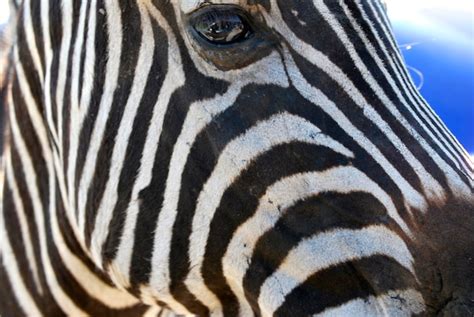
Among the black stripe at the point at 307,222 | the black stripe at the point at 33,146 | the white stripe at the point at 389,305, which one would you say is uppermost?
the black stripe at the point at 33,146

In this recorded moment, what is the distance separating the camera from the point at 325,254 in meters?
1.63

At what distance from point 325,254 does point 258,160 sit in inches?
11.8

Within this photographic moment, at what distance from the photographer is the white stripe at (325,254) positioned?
1.57 meters

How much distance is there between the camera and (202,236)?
182cm

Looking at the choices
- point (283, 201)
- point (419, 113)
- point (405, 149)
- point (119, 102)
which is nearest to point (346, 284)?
point (283, 201)

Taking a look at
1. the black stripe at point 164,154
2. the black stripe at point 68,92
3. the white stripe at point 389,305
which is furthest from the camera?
the black stripe at point 68,92

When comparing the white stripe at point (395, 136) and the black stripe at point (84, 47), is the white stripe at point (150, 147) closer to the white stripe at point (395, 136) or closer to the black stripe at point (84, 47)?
the black stripe at point (84, 47)

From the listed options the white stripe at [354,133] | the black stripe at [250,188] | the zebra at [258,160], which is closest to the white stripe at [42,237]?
the zebra at [258,160]

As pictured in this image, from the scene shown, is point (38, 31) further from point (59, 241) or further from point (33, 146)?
point (59, 241)

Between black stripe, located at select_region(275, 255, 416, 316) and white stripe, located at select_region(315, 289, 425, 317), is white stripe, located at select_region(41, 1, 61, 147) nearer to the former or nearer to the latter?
black stripe, located at select_region(275, 255, 416, 316)

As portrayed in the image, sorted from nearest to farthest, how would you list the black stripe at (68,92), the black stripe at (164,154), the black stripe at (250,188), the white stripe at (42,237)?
the black stripe at (250,188), the black stripe at (164,154), the black stripe at (68,92), the white stripe at (42,237)

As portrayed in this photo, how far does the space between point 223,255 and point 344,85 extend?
572 mm

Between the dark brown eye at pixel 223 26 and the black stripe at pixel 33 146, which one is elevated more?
the dark brown eye at pixel 223 26

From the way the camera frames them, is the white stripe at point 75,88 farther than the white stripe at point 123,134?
Yes
